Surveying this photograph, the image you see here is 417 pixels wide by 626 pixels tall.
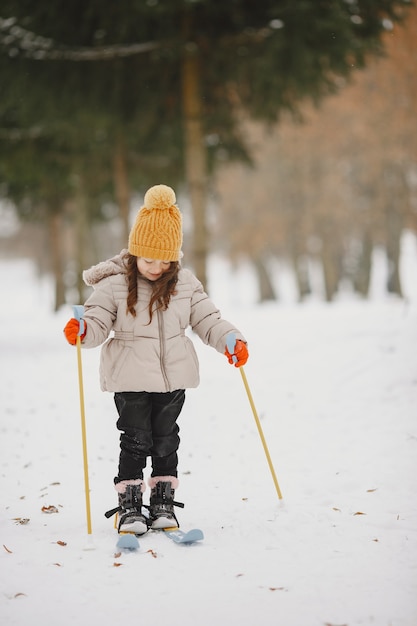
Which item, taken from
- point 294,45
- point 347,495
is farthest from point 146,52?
point 347,495

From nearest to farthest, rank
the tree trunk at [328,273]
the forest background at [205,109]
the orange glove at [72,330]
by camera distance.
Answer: the orange glove at [72,330] < the forest background at [205,109] < the tree trunk at [328,273]

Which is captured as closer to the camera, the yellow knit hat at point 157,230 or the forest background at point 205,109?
the yellow knit hat at point 157,230

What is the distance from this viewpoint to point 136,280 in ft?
11.7

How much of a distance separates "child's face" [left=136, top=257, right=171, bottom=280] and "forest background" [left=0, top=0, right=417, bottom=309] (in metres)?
5.49

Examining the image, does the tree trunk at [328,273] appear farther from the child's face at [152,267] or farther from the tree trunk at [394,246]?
the child's face at [152,267]

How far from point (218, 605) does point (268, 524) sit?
42.2 inches

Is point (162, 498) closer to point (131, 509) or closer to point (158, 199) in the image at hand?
point (131, 509)

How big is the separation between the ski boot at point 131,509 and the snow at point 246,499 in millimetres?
102

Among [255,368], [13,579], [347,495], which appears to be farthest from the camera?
[255,368]

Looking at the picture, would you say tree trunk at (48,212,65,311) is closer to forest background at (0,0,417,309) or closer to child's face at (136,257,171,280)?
forest background at (0,0,417,309)

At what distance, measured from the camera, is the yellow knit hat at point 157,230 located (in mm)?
3463

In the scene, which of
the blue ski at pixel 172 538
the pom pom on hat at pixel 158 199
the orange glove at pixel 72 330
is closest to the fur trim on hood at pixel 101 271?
the orange glove at pixel 72 330

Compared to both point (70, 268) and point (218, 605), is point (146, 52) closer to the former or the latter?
point (218, 605)

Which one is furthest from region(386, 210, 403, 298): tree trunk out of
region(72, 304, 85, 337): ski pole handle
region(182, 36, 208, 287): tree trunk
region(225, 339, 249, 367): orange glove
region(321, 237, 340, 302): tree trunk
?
region(72, 304, 85, 337): ski pole handle
